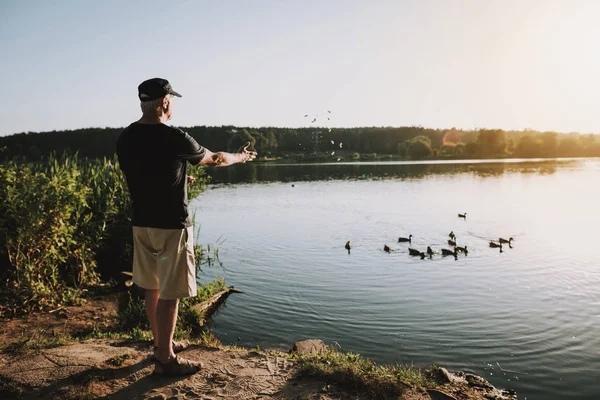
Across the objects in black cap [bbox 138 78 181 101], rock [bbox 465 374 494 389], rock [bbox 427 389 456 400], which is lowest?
rock [bbox 465 374 494 389]

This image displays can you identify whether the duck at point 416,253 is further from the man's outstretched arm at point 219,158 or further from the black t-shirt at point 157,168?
the black t-shirt at point 157,168

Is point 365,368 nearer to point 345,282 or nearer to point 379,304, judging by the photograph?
point 379,304

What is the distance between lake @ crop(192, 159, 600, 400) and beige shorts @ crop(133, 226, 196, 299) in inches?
193

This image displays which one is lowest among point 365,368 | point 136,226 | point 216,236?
point 216,236

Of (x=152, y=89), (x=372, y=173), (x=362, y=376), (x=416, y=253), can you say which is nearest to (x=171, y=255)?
(x=152, y=89)

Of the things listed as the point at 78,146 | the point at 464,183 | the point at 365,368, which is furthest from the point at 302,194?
the point at 78,146

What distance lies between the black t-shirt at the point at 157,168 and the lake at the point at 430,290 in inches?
211

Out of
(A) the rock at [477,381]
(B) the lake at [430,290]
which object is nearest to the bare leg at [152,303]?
(B) the lake at [430,290]

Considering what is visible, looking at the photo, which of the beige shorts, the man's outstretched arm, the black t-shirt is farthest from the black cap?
the beige shorts

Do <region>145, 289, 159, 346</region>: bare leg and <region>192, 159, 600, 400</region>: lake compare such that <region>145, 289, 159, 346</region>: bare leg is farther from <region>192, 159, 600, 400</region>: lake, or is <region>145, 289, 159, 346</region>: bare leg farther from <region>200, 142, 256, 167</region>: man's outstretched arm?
<region>192, 159, 600, 400</region>: lake

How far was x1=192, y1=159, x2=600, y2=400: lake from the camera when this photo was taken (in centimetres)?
876

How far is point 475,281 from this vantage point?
47.6ft

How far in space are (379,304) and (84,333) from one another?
23.3 ft

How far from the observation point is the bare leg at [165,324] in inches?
198
